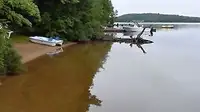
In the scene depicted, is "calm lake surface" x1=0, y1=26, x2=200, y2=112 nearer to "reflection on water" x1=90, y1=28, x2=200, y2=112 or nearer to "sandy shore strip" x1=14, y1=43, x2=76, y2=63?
"reflection on water" x1=90, y1=28, x2=200, y2=112

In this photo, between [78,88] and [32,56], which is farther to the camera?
[32,56]

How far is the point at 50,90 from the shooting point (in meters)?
17.8

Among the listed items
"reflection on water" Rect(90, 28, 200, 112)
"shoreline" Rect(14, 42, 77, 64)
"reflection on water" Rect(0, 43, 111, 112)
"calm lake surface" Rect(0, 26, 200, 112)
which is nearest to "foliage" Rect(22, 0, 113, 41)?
"shoreline" Rect(14, 42, 77, 64)

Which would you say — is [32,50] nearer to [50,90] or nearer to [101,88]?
[101,88]

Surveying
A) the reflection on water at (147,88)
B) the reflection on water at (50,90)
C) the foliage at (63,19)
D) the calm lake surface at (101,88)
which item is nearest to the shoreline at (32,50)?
the calm lake surface at (101,88)

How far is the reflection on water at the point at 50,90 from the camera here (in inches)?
569

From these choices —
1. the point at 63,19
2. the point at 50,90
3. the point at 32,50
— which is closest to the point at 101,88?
the point at 50,90

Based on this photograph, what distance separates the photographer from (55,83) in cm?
1972

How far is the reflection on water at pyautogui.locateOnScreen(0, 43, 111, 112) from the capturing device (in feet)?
47.4

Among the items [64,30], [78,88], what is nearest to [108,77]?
[78,88]

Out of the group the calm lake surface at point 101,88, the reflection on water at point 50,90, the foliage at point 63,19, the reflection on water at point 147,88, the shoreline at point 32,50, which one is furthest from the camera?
the foliage at point 63,19

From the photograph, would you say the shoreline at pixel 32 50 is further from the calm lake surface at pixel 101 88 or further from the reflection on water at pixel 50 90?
the reflection on water at pixel 50 90

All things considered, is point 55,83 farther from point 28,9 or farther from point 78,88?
point 28,9

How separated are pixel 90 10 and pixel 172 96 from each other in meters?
34.4
